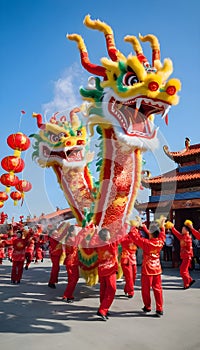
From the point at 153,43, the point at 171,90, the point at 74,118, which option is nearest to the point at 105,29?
the point at 153,43

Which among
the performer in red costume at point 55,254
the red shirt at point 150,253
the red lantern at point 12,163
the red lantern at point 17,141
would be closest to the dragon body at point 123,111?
the red shirt at point 150,253

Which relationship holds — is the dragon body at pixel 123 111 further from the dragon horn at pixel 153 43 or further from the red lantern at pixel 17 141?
the red lantern at pixel 17 141

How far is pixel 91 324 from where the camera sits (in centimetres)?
361

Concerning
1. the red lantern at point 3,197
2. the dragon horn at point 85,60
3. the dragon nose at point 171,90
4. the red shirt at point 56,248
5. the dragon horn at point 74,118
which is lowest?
the red shirt at point 56,248

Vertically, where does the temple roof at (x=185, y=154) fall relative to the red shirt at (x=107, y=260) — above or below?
above

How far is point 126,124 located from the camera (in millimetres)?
4973

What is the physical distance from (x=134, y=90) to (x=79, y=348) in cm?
332

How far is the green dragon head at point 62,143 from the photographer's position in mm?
6968

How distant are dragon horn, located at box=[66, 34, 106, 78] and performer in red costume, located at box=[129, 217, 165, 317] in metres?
2.77

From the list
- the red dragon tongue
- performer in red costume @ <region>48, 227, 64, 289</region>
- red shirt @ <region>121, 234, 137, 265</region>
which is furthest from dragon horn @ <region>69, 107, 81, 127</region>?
red shirt @ <region>121, 234, 137, 265</region>

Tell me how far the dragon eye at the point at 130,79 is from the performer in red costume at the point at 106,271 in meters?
2.18

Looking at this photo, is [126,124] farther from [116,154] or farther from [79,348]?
[79,348]

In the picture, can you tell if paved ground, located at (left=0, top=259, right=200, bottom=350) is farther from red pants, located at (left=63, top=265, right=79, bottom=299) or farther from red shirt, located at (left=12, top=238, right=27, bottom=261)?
red shirt, located at (left=12, top=238, right=27, bottom=261)

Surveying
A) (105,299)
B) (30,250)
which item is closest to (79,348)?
(105,299)
